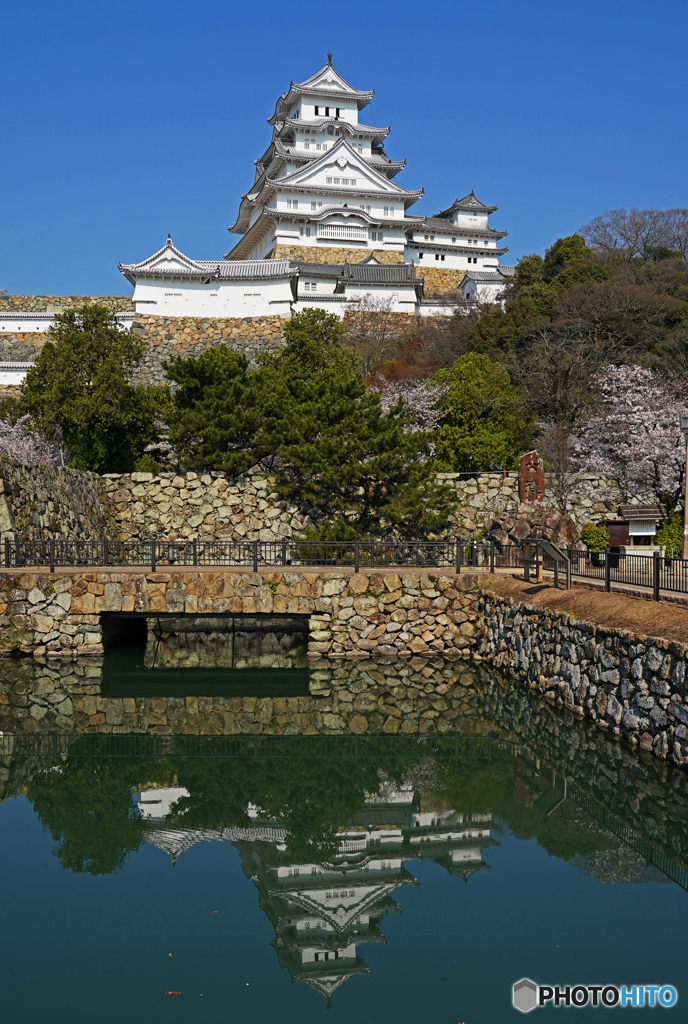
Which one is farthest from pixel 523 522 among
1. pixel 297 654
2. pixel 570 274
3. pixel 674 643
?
pixel 570 274

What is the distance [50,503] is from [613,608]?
14.9m

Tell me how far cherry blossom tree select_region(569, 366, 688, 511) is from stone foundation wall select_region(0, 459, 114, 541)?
50.9 feet

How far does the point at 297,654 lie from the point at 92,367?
1345cm

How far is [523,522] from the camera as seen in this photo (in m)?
20.3

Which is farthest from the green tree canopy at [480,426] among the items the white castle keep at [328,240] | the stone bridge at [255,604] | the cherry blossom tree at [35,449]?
the white castle keep at [328,240]

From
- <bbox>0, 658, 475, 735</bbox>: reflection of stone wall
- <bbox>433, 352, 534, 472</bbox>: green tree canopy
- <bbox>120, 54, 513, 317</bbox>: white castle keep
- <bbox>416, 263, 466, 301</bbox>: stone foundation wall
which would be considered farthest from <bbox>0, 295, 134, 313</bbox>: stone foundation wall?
<bbox>0, 658, 475, 735</bbox>: reflection of stone wall

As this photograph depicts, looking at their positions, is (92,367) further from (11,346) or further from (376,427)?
(11,346)

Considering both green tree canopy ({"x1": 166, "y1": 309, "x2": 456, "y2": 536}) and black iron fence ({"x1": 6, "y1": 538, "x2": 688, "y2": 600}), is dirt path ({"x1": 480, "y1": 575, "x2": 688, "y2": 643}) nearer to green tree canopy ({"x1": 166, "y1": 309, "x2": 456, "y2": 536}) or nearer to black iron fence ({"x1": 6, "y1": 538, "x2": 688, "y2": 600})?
black iron fence ({"x1": 6, "y1": 538, "x2": 688, "y2": 600})

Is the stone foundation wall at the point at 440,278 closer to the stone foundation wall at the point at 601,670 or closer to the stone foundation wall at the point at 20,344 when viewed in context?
the stone foundation wall at the point at 20,344

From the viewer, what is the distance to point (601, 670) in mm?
11805

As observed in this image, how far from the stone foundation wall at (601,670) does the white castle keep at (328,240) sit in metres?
27.3

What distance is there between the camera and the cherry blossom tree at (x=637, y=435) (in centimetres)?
2553

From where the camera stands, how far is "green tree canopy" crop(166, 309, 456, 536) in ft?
70.0

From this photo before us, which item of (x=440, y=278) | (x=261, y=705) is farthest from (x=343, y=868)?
(x=440, y=278)
